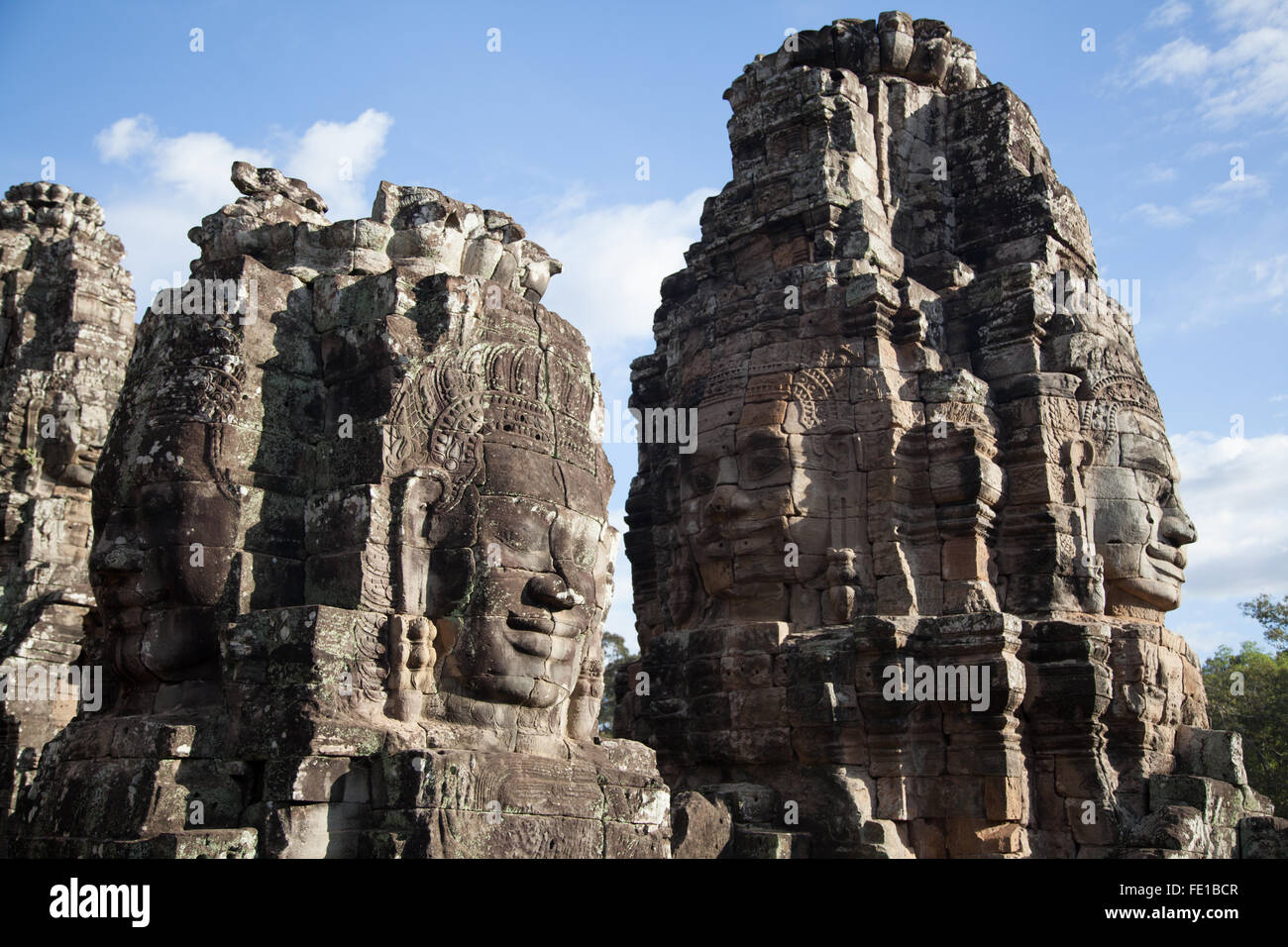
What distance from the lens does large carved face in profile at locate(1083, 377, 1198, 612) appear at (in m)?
12.2

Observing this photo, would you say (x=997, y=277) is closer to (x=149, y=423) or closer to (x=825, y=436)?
(x=825, y=436)

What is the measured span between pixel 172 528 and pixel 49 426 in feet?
28.6

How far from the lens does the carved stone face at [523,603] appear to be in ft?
24.3

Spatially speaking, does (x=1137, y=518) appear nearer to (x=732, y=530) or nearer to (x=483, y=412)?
(x=732, y=530)

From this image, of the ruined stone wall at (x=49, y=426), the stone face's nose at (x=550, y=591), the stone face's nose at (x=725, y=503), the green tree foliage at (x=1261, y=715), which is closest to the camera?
the stone face's nose at (x=550, y=591)

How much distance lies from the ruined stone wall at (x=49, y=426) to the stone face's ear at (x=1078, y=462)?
30.4 ft

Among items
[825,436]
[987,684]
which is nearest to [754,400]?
[825,436]

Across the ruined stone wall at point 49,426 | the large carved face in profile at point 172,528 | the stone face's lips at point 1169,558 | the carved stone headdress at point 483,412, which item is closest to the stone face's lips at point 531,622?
the carved stone headdress at point 483,412

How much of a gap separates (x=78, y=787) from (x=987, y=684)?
7.13 meters

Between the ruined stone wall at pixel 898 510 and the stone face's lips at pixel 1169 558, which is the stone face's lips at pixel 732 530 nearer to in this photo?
the ruined stone wall at pixel 898 510

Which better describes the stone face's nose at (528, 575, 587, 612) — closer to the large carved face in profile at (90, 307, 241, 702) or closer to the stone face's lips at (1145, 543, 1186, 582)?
the large carved face in profile at (90, 307, 241, 702)

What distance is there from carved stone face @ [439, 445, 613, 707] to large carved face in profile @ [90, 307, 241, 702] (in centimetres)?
138
